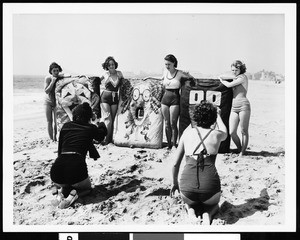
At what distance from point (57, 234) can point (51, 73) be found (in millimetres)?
1255

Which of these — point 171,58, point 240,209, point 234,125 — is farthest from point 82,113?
point 240,209

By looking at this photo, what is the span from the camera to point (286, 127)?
3.42 meters

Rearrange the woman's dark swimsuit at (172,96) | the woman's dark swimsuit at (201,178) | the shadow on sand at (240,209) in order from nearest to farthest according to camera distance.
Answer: the woman's dark swimsuit at (201,178)
the shadow on sand at (240,209)
the woman's dark swimsuit at (172,96)

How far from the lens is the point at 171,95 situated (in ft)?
11.3

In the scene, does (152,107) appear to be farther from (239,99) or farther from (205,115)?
(239,99)

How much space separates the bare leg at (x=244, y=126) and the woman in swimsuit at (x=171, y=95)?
0.50 meters

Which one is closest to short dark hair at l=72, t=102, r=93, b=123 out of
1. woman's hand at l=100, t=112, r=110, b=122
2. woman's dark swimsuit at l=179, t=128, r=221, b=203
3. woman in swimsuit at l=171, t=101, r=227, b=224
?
woman's hand at l=100, t=112, r=110, b=122

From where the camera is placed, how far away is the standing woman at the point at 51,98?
346 cm

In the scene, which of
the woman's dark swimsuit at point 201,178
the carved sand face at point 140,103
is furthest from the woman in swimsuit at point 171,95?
the woman's dark swimsuit at point 201,178

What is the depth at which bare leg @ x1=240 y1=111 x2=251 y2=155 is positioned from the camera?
3.40 m

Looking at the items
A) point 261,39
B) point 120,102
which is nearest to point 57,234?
point 120,102

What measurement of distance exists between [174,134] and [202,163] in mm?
384

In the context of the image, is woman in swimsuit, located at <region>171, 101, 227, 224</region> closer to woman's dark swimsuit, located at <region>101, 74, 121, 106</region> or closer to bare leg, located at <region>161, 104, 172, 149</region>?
bare leg, located at <region>161, 104, 172, 149</region>

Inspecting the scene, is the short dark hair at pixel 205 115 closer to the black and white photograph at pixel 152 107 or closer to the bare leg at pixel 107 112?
the black and white photograph at pixel 152 107
